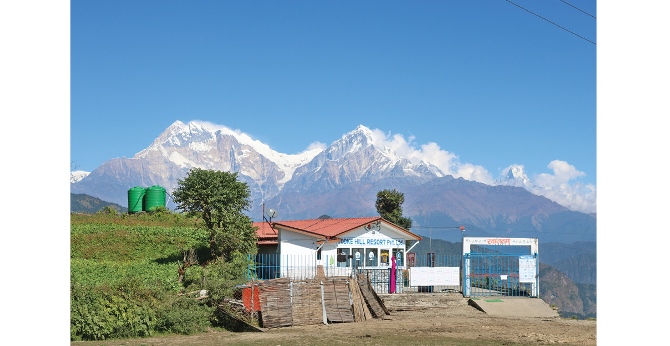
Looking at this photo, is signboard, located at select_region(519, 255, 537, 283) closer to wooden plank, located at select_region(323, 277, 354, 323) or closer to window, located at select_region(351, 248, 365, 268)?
A: window, located at select_region(351, 248, 365, 268)

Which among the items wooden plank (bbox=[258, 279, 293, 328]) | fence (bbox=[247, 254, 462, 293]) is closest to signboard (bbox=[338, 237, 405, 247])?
fence (bbox=[247, 254, 462, 293])

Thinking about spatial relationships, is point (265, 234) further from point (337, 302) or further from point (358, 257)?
point (337, 302)

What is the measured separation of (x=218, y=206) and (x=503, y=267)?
13218 mm

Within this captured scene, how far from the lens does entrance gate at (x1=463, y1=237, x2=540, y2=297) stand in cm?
2922

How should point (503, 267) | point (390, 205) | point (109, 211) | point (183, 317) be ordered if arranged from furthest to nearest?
point (109, 211) → point (390, 205) → point (503, 267) → point (183, 317)

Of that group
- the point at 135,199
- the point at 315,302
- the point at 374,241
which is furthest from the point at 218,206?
the point at 135,199

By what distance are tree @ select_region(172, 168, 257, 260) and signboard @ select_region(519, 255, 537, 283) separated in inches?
465

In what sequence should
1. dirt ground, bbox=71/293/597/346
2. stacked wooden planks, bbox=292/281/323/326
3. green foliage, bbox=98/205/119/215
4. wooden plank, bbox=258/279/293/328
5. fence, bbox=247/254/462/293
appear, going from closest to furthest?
1. dirt ground, bbox=71/293/597/346
2. wooden plank, bbox=258/279/293/328
3. stacked wooden planks, bbox=292/281/323/326
4. fence, bbox=247/254/462/293
5. green foliage, bbox=98/205/119/215

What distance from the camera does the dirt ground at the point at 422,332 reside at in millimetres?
18781

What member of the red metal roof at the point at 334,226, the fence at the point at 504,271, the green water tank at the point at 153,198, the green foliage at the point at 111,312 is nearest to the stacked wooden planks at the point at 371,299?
the fence at the point at 504,271

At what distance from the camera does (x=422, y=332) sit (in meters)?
20.8
